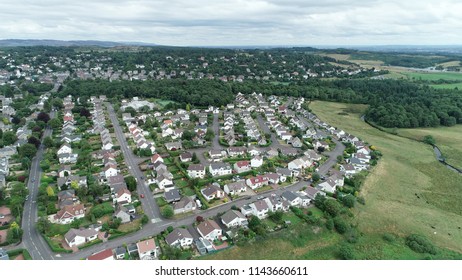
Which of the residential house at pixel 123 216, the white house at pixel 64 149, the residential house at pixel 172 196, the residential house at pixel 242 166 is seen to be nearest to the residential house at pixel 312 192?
the residential house at pixel 242 166

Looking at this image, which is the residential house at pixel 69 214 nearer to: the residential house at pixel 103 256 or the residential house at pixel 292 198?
the residential house at pixel 103 256

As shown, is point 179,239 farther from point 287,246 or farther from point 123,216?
point 287,246

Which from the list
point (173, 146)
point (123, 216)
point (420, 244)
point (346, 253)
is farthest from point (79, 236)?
point (420, 244)

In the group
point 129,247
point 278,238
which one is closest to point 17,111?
point 129,247

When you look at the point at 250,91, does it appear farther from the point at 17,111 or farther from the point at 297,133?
the point at 17,111

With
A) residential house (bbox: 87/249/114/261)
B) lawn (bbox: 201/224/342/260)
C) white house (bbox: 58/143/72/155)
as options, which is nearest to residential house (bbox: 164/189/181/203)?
residential house (bbox: 87/249/114/261)

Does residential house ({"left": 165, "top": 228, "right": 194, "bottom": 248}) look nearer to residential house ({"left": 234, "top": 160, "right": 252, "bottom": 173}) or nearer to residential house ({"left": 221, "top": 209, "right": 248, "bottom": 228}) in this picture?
residential house ({"left": 221, "top": 209, "right": 248, "bottom": 228})
